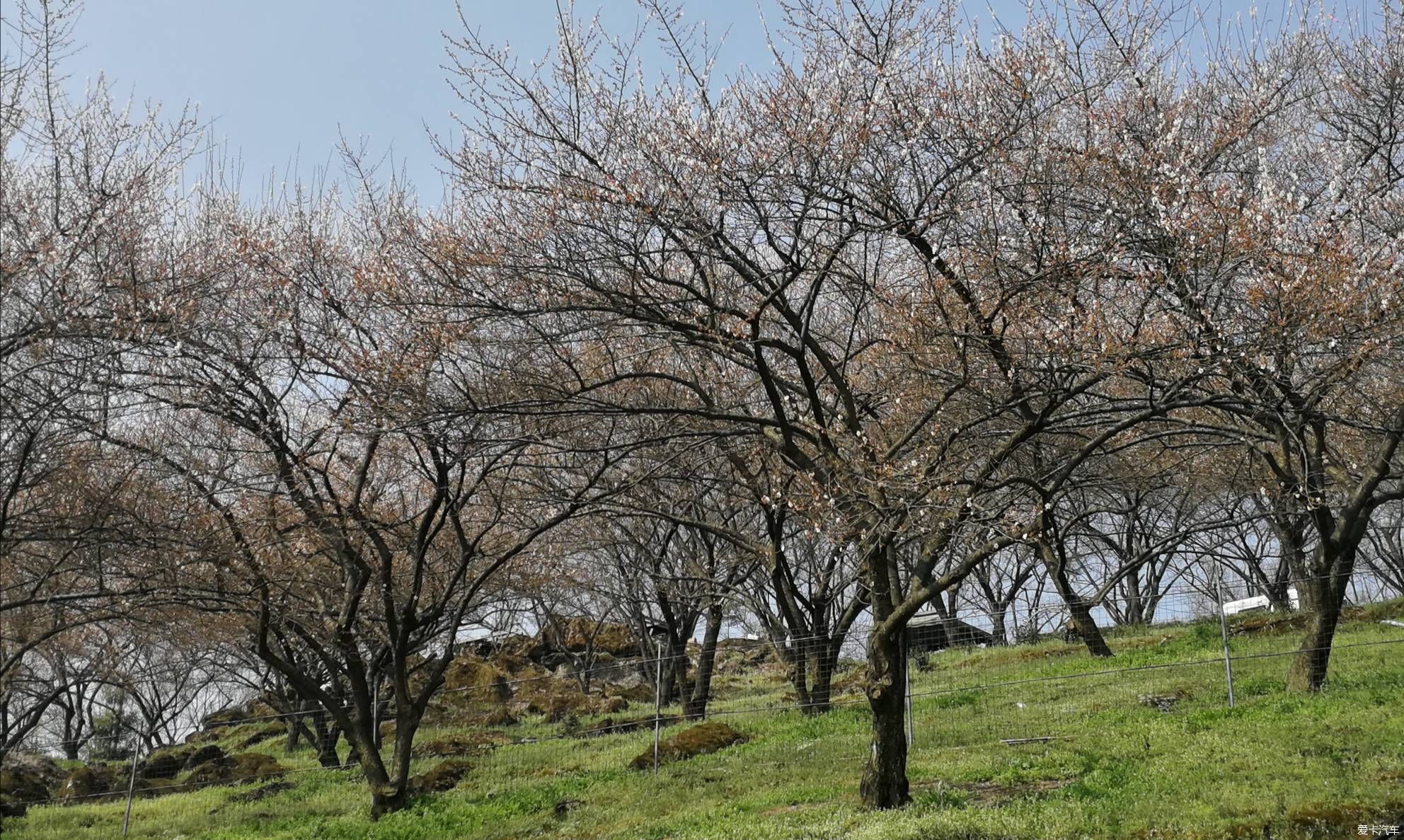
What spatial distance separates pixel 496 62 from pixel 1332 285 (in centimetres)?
795

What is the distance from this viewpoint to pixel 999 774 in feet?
31.9

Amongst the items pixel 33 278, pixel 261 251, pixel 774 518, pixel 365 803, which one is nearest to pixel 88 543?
pixel 33 278

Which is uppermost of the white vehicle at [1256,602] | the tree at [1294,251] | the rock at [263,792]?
the tree at [1294,251]

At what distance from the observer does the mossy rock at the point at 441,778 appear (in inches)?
539

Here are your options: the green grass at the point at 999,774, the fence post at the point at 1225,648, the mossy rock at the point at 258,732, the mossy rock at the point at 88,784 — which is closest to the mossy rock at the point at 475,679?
the mossy rock at the point at 258,732

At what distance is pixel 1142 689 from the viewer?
1334 centimetres

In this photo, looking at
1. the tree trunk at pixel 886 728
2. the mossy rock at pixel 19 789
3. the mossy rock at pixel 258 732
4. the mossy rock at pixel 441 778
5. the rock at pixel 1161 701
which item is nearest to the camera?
the tree trunk at pixel 886 728

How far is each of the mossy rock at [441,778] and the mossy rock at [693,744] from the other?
8.95 feet

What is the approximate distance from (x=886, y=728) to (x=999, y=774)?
1.57 metres

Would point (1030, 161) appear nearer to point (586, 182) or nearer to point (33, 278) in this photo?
point (586, 182)

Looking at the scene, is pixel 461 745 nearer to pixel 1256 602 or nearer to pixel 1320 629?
A: pixel 1320 629

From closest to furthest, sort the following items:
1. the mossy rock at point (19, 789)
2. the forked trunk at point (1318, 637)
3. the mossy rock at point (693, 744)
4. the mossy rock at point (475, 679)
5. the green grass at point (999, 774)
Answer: the green grass at point (999, 774), the forked trunk at point (1318, 637), the mossy rock at point (693, 744), the mossy rock at point (19, 789), the mossy rock at point (475, 679)

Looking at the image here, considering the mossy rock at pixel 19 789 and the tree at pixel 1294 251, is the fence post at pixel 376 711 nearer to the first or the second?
the mossy rock at pixel 19 789

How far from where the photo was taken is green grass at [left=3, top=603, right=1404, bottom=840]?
304 inches
